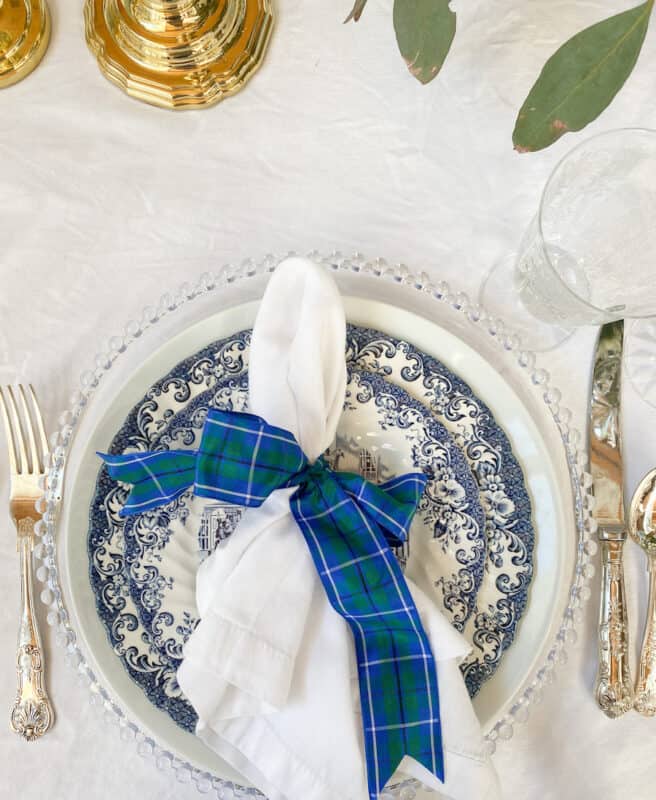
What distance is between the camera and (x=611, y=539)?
51 cm

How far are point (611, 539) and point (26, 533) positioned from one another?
1.32ft

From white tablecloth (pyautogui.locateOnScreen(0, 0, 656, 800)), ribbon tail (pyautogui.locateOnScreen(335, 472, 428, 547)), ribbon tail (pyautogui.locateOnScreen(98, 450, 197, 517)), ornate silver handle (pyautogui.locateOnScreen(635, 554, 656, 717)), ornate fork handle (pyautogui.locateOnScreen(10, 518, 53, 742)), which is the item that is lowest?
ornate fork handle (pyautogui.locateOnScreen(10, 518, 53, 742))

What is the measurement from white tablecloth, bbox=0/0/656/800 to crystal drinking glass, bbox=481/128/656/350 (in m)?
0.02

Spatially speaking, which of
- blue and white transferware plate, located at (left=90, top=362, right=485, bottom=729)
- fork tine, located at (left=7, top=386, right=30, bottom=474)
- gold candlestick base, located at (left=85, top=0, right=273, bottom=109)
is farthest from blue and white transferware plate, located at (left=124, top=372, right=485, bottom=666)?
gold candlestick base, located at (left=85, top=0, right=273, bottom=109)

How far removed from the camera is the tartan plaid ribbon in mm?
428

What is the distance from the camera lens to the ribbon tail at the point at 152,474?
43 cm

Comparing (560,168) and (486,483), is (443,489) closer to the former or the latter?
(486,483)

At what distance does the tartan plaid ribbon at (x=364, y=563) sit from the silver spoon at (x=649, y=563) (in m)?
0.18

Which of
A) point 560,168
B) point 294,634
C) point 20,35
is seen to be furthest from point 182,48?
point 294,634

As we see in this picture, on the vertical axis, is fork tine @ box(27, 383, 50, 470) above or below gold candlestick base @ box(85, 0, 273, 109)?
below

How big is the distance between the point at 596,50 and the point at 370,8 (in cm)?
21

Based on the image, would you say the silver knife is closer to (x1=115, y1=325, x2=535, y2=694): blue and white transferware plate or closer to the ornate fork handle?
(x1=115, y1=325, x2=535, y2=694): blue and white transferware plate

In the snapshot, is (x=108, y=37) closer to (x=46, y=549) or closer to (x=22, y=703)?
(x=46, y=549)

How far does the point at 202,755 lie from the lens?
46 cm
